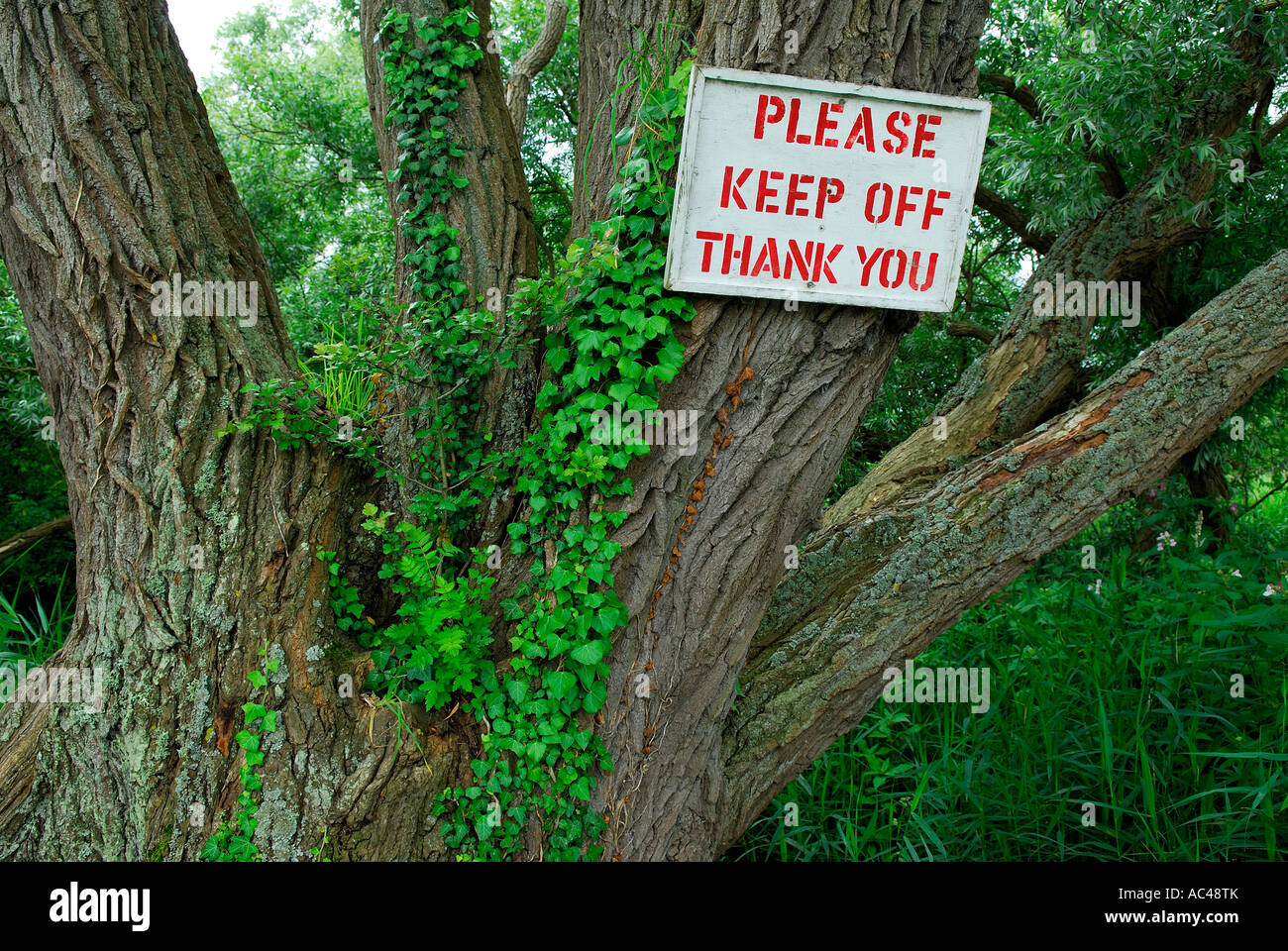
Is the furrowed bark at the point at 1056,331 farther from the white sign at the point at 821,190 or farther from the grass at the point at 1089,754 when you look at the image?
the white sign at the point at 821,190

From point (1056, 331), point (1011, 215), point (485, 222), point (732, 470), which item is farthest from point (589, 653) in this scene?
point (1011, 215)

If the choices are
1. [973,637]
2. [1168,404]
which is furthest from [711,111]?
[973,637]

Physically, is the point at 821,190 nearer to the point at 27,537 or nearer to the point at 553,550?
the point at 553,550

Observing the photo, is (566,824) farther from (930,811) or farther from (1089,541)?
(1089,541)

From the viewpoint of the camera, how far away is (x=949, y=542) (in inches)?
98.2

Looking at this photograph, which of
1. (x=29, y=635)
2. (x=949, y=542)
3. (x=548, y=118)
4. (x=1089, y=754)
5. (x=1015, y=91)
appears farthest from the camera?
(x=548, y=118)

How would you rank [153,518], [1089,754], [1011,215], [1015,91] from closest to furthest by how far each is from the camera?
[153,518], [1089,754], [1015,91], [1011,215]

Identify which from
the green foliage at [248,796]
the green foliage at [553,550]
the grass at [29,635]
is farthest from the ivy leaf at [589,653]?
the grass at [29,635]

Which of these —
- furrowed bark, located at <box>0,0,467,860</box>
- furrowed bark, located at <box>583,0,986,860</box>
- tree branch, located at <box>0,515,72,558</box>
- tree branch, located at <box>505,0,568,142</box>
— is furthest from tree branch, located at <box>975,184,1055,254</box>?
tree branch, located at <box>0,515,72,558</box>

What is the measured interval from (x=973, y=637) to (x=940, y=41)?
2.93m

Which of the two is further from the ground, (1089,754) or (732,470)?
(732,470)

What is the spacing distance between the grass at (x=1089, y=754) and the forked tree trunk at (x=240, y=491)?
3.54ft

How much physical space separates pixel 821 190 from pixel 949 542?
109 cm

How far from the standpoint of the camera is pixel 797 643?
98.7 inches
